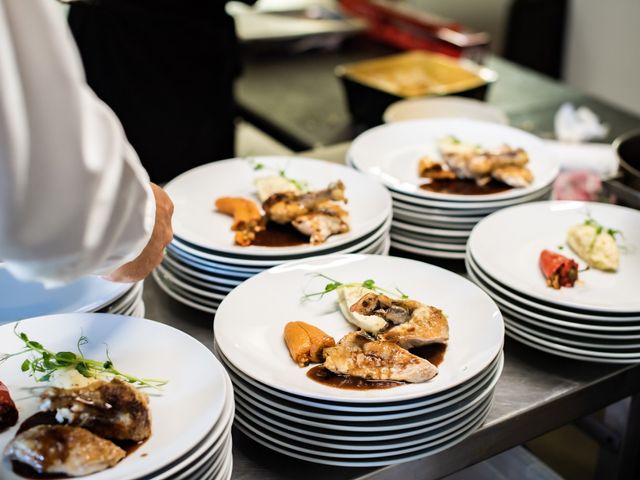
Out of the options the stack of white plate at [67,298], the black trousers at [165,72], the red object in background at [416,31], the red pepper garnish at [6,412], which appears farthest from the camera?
the red object in background at [416,31]

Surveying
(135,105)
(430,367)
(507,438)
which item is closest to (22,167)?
(430,367)

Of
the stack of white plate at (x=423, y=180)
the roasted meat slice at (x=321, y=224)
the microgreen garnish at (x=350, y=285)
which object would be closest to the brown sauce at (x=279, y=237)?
the roasted meat slice at (x=321, y=224)

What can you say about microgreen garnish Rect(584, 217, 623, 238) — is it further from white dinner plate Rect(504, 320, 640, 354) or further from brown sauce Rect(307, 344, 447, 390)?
brown sauce Rect(307, 344, 447, 390)

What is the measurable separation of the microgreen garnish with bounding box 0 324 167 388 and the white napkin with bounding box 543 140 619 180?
1.44 m

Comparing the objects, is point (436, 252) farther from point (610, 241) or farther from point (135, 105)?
point (135, 105)

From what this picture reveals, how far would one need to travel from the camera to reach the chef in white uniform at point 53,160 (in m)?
0.91

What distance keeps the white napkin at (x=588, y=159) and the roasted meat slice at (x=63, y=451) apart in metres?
1.59

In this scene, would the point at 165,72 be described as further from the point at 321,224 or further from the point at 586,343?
the point at 586,343

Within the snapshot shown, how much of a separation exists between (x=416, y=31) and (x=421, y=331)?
2406 millimetres

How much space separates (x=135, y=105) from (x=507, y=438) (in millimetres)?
1975

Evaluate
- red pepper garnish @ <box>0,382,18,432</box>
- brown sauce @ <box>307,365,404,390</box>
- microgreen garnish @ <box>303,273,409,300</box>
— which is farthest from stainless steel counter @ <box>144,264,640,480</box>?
red pepper garnish @ <box>0,382,18,432</box>

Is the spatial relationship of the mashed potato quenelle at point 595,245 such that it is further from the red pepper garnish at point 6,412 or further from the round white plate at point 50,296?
the red pepper garnish at point 6,412

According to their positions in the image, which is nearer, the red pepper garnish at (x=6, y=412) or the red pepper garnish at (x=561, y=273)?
the red pepper garnish at (x=6, y=412)

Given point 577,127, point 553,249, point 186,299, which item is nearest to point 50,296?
point 186,299
